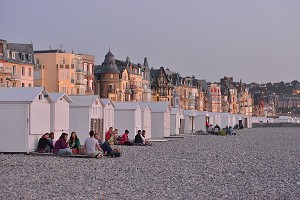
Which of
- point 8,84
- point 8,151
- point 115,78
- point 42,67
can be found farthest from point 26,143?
point 115,78

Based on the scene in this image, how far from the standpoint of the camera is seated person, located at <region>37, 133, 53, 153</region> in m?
28.9

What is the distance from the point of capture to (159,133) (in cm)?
5506

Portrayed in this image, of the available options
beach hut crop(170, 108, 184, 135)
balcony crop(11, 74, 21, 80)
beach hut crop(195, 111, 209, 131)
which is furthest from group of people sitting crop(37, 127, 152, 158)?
beach hut crop(195, 111, 209, 131)

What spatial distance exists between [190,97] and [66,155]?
108636 mm

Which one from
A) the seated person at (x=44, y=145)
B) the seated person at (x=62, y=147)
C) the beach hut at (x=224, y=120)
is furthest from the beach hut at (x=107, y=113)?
the beach hut at (x=224, y=120)

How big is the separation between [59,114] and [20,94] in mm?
3894

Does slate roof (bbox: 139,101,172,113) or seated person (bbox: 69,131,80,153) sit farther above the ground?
slate roof (bbox: 139,101,172,113)

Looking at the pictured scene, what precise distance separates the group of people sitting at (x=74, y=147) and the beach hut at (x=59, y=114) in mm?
2381

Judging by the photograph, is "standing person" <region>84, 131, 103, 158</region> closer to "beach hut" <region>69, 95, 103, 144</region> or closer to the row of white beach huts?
the row of white beach huts

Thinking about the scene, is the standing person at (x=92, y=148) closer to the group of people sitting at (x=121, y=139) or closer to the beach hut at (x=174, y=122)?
the group of people sitting at (x=121, y=139)

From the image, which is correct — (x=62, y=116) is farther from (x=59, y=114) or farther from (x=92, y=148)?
(x=92, y=148)

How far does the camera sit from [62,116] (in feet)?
110

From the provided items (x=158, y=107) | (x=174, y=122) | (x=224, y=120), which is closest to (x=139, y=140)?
(x=158, y=107)

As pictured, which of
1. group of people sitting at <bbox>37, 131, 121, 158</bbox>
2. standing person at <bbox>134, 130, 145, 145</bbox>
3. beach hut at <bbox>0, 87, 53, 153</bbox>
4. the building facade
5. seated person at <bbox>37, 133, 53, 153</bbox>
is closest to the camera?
group of people sitting at <bbox>37, 131, 121, 158</bbox>
